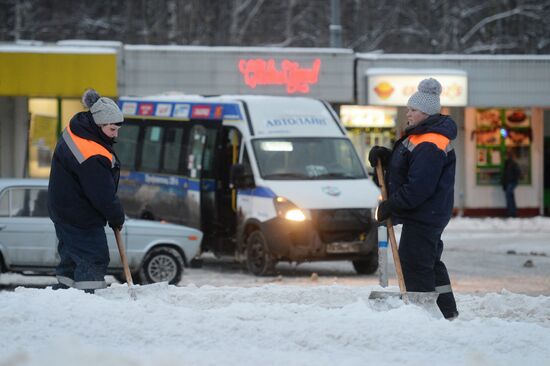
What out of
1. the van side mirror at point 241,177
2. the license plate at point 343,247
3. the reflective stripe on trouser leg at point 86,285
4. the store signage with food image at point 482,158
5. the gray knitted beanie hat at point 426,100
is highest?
the store signage with food image at point 482,158

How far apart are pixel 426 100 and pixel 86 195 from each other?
2678 mm

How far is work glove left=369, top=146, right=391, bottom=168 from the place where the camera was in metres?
10.4

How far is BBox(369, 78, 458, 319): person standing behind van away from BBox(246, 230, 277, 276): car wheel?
27.3 feet

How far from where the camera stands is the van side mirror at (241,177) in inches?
736

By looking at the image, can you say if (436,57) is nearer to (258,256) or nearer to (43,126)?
(43,126)

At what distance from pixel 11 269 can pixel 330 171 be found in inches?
194

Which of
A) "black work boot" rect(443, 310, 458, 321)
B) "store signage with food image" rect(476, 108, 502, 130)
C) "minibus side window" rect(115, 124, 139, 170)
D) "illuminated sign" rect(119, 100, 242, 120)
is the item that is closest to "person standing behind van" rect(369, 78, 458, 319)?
"black work boot" rect(443, 310, 458, 321)

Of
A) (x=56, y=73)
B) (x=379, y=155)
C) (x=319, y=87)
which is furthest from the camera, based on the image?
(x=319, y=87)

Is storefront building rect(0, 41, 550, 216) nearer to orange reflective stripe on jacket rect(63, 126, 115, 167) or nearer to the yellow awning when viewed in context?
the yellow awning

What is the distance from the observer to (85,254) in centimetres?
1006

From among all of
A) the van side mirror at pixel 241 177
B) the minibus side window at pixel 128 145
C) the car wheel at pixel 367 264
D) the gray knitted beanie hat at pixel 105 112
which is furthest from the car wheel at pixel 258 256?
the gray knitted beanie hat at pixel 105 112

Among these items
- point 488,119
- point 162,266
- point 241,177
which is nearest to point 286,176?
point 241,177

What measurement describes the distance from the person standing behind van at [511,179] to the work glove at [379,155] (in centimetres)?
2275

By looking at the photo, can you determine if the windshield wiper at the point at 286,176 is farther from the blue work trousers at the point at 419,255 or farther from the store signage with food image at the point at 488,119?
the store signage with food image at the point at 488,119
